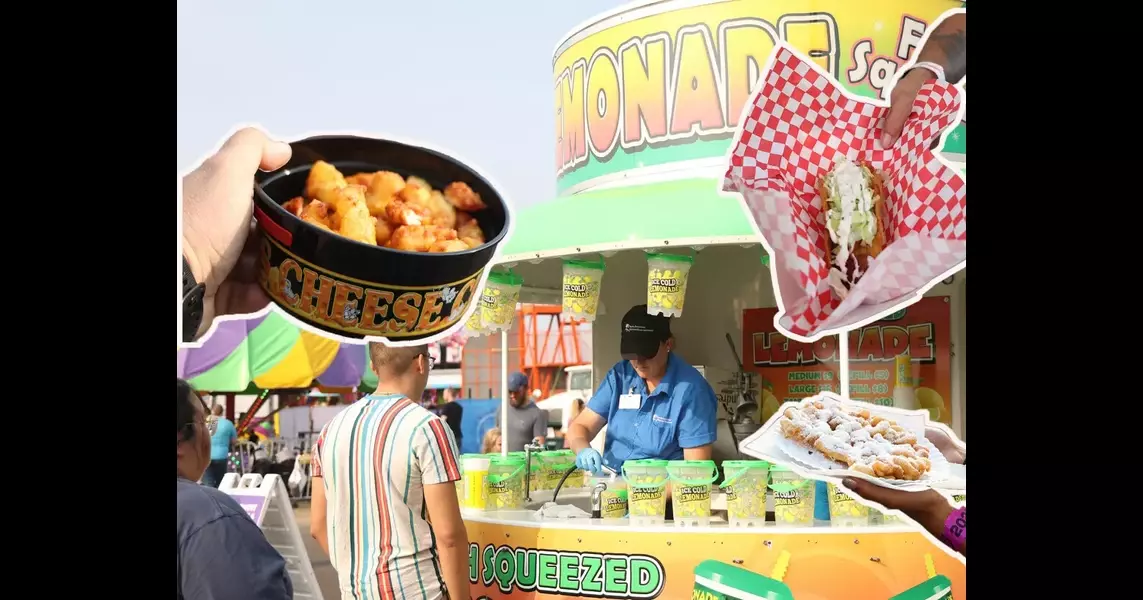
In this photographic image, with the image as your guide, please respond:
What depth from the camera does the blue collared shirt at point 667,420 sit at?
4863 mm

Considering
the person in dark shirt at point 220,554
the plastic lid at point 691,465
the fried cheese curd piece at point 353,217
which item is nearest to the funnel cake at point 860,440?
the plastic lid at point 691,465

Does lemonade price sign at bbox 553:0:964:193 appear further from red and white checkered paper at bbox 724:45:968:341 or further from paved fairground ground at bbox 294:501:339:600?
paved fairground ground at bbox 294:501:339:600

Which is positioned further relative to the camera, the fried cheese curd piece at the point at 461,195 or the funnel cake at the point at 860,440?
the funnel cake at the point at 860,440

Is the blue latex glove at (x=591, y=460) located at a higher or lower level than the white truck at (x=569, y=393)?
higher

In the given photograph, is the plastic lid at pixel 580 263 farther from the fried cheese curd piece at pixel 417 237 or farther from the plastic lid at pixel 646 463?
the fried cheese curd piece at pixel 417 237

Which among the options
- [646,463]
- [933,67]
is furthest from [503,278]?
[933,67]

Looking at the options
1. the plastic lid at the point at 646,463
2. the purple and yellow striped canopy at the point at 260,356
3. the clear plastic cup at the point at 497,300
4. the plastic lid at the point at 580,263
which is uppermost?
the plastic lid at the point at 580,263

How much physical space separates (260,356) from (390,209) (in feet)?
8.83

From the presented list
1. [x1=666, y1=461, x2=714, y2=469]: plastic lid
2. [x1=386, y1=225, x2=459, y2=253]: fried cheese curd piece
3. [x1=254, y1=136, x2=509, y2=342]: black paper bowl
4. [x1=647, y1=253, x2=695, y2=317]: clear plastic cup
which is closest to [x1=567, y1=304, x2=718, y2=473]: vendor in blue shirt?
[x1=666, y1=461, x2=714, y2=469]: plastic lid

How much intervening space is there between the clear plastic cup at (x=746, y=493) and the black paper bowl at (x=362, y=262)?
1.29 meters

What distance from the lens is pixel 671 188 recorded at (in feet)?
15.2
